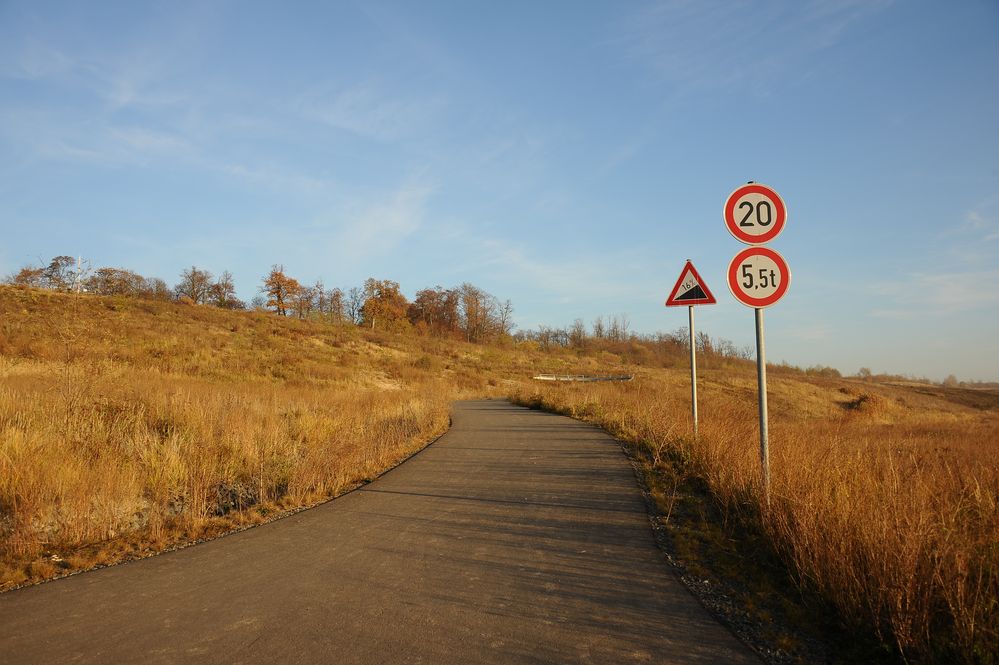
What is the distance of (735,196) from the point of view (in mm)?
6395

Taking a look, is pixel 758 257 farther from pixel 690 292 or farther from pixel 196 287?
pixel 196 287

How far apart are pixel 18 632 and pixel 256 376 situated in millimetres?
25196

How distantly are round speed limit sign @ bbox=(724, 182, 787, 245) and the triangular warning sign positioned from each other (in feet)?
14.6

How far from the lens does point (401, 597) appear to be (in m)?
4.43

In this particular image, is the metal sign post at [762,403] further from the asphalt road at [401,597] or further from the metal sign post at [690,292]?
the metal sign post at [690,292]

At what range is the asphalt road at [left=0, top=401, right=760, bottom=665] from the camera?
3.60 m

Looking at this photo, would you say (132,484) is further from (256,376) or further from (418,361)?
(418,361)

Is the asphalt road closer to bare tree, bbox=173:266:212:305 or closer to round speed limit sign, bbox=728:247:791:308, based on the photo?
round speed limit sign, bbox=728:247:791:308

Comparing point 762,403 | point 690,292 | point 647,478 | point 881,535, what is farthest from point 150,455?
point 690,292

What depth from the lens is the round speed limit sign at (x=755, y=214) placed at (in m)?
6.20

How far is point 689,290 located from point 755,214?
477 cm

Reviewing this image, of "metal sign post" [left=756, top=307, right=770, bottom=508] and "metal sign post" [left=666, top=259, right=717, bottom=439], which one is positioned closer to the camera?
"metal sign post" [left=756, top=307, right=770, bottom=508]

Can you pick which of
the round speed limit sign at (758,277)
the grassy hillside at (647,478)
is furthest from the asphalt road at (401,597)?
the round speed limit sign at (758,277)

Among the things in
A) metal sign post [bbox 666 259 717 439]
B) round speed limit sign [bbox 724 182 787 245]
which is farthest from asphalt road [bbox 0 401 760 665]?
metal sign post [bbox 666 259 717 439]
